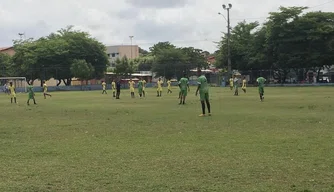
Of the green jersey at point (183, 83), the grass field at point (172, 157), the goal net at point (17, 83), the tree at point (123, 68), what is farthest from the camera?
the tree at point (123, 68)

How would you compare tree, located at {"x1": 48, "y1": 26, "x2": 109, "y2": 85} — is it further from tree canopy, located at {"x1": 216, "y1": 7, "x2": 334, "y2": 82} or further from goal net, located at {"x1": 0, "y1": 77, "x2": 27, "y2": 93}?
tree canopy, located at {"x1": 216, "y1": 7, "x2": 334, "y2": 82}

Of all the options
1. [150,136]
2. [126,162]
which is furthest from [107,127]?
[126,162]

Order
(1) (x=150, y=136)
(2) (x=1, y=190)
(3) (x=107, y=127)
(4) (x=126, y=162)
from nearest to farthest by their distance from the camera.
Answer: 1. (2) (x=1, y=190)
2. (4) (x=126, y=162)
3. (1) (x=150, y=136)
4. (3) (x=107, y=127)

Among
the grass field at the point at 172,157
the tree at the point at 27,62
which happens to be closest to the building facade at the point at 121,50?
the tree at the point at 27,62

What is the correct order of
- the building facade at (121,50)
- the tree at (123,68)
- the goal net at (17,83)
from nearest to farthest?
the goal net at (17,83) → the tree at (123,68) → the building facade at (121,50)

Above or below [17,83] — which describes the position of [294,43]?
above

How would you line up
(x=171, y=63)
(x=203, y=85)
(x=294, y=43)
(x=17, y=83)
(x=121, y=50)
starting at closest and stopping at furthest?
(x=203, y=85)
(x=294, y=43)
(x=17, y=83)
(x=171, y=63)
(x=121, y=50)

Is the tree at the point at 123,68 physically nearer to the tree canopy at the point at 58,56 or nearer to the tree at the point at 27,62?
the tree canopy at the point at 58,56

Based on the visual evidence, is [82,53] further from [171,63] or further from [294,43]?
[294,43]

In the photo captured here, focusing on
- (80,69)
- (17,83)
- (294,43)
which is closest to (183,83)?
(294,43)

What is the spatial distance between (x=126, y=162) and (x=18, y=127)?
25.6 feet

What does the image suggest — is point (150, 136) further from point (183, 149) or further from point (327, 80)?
point (327, 80)

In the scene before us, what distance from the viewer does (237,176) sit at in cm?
679

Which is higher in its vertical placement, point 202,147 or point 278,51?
point 278,51
